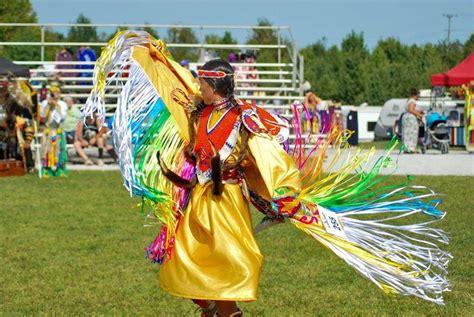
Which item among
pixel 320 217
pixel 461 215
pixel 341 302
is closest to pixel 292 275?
pixel 341 302

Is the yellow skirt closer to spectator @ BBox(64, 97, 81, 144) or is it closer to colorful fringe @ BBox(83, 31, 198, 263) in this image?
colorful fringe @ BBox(83, 31, 198, 263)

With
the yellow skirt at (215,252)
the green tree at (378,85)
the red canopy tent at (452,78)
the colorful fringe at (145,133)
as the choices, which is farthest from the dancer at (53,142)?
the green tree at (378,85)

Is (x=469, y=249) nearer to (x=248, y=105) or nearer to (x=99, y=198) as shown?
(x=248, y=105)

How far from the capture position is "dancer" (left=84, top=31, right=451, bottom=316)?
4.75 meters

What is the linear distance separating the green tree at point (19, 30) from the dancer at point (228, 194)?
3230 centimetres

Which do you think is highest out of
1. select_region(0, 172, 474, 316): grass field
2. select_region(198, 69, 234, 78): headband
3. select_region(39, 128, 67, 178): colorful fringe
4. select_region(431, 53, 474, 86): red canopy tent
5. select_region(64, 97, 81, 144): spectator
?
select_region(431, 53, 474, 86): red canopy tent

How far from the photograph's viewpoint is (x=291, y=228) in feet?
31.3

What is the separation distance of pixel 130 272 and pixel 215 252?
2692 mm

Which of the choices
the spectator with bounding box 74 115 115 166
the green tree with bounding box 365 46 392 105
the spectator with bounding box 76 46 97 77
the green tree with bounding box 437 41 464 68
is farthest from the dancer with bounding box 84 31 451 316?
the green tree with bounding box 437 41 464 68

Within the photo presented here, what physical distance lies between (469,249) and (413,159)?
1033 cm

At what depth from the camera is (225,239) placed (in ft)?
15.6

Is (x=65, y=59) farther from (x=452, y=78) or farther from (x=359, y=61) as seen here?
(x=359, y=61)

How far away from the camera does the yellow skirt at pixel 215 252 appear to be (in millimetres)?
4680

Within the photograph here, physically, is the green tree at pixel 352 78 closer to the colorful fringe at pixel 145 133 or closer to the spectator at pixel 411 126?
the spectator at pixel 411 126
